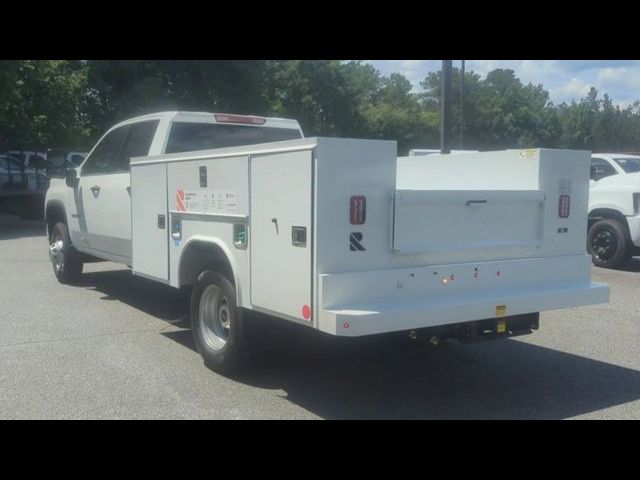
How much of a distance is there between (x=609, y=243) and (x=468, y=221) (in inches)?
306

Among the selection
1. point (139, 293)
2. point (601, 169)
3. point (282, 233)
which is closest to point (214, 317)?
point (282, 233)

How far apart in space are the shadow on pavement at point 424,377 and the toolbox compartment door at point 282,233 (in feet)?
1.98

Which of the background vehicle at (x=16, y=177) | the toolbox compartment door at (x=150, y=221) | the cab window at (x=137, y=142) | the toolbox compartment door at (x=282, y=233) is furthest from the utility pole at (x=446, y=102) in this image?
the background vehicle at (x=16, y=177)

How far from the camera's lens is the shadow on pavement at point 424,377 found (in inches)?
206

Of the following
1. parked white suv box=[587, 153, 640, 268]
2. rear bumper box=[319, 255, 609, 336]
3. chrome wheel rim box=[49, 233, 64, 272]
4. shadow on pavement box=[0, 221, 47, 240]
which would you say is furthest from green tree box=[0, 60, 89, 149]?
rear bumper box=[319, 255, 609, 336]

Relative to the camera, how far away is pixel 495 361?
653cm

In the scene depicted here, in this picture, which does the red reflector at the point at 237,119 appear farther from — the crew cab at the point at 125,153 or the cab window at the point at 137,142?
the cab window at the point at 137,142

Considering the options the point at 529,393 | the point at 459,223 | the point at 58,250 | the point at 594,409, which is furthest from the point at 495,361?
the point at 58,250

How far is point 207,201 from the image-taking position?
5727 millimetres

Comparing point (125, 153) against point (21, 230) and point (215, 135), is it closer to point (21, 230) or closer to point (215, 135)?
point (215, 135)

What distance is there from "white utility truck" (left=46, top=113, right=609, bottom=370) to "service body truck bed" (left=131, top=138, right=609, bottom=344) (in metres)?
0.01

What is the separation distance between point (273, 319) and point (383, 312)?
1.18 meters

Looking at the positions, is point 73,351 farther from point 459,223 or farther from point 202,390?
point 459,223

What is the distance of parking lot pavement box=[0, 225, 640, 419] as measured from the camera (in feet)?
16.9
